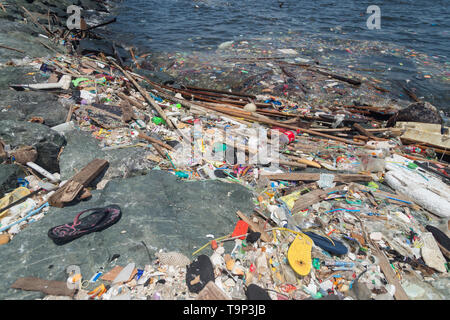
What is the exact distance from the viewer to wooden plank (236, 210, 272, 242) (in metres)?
→ 3.56

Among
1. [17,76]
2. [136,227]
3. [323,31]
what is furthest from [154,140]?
[323,31]

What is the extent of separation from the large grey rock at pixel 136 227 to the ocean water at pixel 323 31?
11139 mm

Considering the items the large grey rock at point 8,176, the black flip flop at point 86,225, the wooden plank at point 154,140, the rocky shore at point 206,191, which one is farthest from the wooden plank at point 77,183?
the wooden plank at point 154,140

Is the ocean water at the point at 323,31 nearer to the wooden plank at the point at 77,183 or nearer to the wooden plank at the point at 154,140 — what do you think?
the wooden plank at the point at 154,140

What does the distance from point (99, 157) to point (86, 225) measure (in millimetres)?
1980

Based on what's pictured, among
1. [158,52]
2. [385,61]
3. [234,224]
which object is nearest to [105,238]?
[234,224]

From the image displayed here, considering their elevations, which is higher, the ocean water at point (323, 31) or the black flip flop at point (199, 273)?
the ocean water at point (323, 31)

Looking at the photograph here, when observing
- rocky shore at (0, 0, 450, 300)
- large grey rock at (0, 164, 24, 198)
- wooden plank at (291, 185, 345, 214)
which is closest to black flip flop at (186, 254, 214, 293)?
rocky shore at (0, 0, 450, 300)

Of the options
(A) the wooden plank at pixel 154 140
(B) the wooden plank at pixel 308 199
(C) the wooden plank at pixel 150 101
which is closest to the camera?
(B) the wooden plank at pixel 308 199

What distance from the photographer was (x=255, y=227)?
3709 mm

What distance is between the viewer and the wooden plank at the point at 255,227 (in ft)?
11.7

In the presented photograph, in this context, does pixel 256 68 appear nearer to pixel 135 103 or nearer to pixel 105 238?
pixel 135 103

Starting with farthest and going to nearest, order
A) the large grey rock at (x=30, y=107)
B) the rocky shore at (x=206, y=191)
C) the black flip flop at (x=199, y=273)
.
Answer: the large grey rock at (x=30, y=107) → the rocky shore at (x=206, y=191) → the black flip flop at (x=199, y=273)
